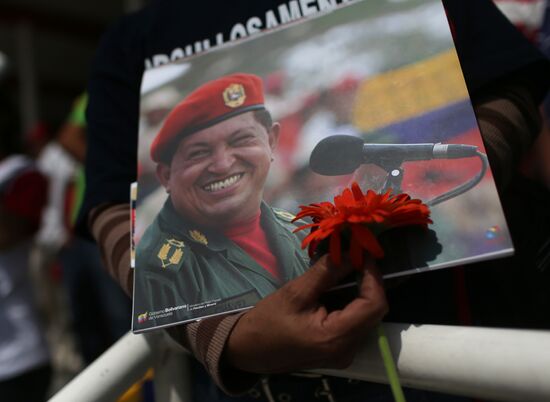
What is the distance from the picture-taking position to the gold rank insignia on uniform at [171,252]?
1.81 feet

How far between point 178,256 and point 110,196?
0.67 feet

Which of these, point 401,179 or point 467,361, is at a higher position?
point 401,179

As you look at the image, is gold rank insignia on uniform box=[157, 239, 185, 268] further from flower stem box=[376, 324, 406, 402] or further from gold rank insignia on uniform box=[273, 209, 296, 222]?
flower stem box=[376, 324, 406, 402]

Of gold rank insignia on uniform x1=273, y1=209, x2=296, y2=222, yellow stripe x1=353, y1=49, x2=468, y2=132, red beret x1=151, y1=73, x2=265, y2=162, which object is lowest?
gold rank insignia on uniform x1=273, y1=209, x2=296, y2=222

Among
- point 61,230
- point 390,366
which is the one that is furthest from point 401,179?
point 61,230

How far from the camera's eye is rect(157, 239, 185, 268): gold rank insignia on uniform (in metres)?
0.55

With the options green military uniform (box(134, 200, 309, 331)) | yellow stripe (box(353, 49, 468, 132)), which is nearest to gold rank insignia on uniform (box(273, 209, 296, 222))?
green military uniform (box(134, 200, 309, 331))

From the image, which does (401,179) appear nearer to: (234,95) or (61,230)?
(234,95)

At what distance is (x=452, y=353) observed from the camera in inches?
17.1

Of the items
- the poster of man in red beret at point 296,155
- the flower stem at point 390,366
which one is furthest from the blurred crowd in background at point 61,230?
the flower stem at point 390,366

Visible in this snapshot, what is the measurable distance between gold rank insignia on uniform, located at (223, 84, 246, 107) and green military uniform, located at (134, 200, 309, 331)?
0.12m

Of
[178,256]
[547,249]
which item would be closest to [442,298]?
[547,249]

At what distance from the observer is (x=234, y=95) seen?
0.61 metres

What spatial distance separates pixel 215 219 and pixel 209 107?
127mm
